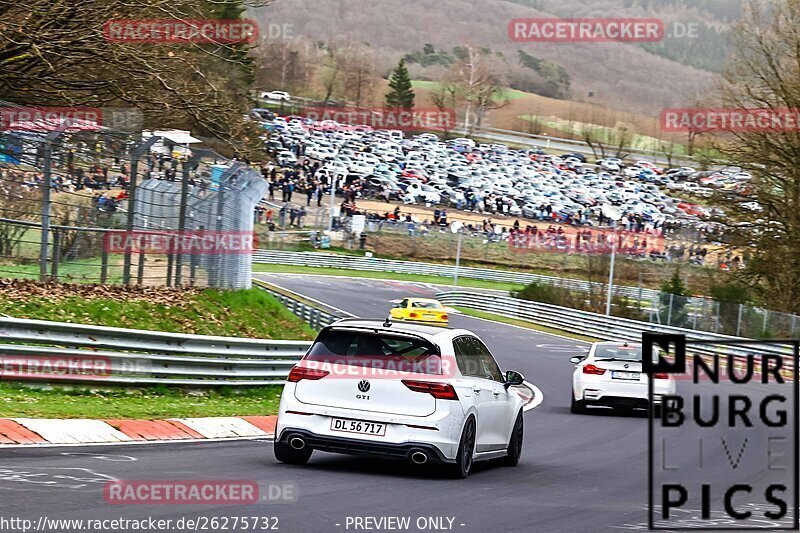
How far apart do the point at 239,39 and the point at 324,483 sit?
16405mm

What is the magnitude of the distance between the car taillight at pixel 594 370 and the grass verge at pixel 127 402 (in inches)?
235

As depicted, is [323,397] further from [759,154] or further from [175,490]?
[759,154]

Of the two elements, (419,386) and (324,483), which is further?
(419,386)

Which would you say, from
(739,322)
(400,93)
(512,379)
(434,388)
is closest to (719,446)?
(512,379)

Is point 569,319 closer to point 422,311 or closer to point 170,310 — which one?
point 422,311

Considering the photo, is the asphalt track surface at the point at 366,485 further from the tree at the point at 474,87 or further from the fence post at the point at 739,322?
the tree at the point at 474,87

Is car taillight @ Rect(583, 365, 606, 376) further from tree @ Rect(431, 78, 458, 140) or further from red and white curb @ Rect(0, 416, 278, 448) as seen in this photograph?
tree @ Rect(431, 78, 458, 140)

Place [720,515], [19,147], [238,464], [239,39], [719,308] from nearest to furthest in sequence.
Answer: [720,515]
[238,464]
[19,147]
[239,39]
[719,308]

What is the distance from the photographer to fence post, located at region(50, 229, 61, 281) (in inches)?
704

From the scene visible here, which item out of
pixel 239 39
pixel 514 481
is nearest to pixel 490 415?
pixel 514 481

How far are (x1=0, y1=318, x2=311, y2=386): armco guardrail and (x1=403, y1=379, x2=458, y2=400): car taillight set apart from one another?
19.6ft

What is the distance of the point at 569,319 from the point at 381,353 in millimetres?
37847

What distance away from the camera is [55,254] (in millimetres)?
18016

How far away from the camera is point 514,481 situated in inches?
475
